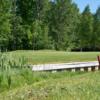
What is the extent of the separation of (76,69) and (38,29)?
52864 millimetres

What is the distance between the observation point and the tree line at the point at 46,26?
236ft

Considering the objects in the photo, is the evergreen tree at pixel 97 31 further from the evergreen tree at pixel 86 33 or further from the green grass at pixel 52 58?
the green grass at pixel 52 58

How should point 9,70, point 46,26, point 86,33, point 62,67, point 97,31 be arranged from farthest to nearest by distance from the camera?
point 86,33 < point 97,31 < point 46,26 < point 62,67 < point 9,70

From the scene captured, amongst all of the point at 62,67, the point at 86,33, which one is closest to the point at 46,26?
the point at 86,33

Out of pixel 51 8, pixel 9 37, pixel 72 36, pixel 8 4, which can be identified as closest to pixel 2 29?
pixel 8 4

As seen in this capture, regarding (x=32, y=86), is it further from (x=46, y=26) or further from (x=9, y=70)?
(x=46, y=26)

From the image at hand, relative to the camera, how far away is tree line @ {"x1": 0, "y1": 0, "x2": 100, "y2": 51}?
72000 mm

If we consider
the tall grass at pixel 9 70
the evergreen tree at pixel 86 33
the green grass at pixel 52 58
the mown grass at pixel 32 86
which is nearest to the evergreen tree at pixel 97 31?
the evergreen tree at pixel 86 33

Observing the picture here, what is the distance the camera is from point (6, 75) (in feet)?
48.3

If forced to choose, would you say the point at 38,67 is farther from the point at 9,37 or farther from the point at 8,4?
the point at 9,37

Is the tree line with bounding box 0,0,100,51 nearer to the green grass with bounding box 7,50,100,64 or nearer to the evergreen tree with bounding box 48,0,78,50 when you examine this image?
the evergreen tree with bounding box 48,0,78,50

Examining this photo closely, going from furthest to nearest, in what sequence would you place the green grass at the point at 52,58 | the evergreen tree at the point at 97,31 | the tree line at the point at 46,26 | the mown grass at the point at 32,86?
the evergreen tree at the point at 97,31 < the tree line at the point at 46,26 < the green grass at the point at 52,58 < the mown grass at the point at 32,86

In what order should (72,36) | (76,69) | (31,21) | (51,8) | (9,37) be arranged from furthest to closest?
1. (72,36)
2. (51,8)
3. (31,21)
4. (9,37)
5. (76,69)

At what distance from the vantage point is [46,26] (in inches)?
3201
